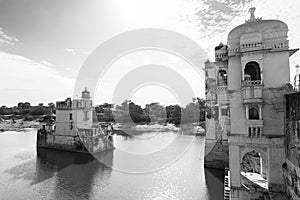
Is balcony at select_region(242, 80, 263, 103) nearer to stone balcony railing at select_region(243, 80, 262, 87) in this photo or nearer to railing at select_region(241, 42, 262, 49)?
stone balcony railing at select_region(243, 80, 262, 87)

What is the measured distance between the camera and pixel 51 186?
1845cm

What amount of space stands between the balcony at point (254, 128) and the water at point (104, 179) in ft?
25.3

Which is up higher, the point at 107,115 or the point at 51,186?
the point at 107,115

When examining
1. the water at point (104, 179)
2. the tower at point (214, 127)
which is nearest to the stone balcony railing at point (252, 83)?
the tower at point (214, 127)

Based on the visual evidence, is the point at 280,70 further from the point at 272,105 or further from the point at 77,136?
the point at 77,136

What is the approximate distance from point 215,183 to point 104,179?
36.6 feet

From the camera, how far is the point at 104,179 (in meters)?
20.5

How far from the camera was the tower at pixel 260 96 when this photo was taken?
10.4 metres

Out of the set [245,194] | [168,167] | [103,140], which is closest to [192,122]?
[103,140]

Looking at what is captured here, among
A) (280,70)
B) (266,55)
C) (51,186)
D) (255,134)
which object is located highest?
(266,55)

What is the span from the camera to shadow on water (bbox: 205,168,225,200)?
1623 cm

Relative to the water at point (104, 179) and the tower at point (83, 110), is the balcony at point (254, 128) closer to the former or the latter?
the water at point (104, 179)

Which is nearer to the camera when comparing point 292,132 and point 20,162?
point 292,132

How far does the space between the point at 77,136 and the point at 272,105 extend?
27.7 m
